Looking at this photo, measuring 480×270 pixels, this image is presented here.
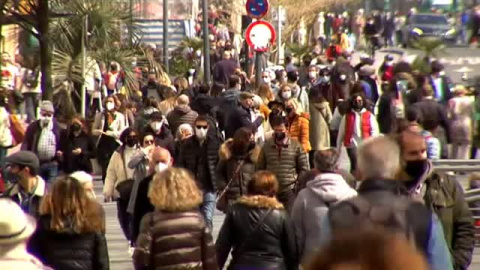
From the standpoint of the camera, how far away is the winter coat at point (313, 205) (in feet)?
33.3

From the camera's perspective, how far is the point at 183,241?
9969mm

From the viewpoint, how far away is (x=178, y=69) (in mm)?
46688

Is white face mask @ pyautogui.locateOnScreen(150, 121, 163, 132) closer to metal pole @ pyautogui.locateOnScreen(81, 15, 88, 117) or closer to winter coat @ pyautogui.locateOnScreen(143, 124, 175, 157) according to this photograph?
winter coat @ pyautogui.locateOnScreen(143, 124, 175, 157)

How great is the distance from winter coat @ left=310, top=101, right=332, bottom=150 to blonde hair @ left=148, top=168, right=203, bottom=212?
539 inches

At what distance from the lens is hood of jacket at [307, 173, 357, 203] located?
10.4 m

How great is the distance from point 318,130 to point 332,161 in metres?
13.0

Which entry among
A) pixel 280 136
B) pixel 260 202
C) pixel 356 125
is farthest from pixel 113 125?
pixel 260 202

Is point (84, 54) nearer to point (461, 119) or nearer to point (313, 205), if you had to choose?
point (461, 119)

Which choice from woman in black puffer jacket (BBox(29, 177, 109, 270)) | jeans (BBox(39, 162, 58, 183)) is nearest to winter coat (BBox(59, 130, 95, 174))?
jeans (BBox(39, 162, 58, 183))

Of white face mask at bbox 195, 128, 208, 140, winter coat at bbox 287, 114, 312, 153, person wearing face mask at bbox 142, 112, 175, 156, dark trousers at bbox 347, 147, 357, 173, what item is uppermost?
white face mask at bbox 195, 128, 208, 140

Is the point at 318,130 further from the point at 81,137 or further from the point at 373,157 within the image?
the point at 373,157

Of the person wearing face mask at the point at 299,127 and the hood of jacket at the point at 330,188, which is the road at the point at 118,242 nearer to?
the person wearing face mask at the point at 299,127

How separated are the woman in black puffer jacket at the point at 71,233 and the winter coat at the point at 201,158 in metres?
6.72

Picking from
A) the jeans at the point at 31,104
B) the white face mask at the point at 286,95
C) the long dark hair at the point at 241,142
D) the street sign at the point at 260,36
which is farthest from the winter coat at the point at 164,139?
the jeans at the point at 31,104
